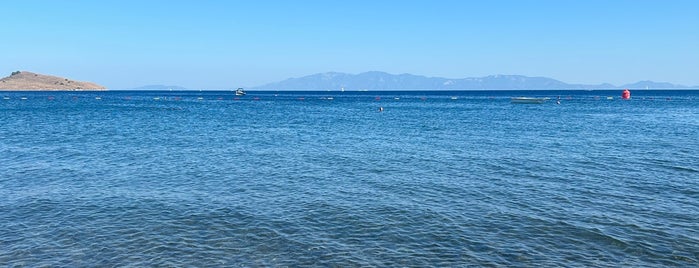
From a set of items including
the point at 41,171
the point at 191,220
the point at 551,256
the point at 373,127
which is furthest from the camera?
the point at 373,127

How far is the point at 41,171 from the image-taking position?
1334 inches

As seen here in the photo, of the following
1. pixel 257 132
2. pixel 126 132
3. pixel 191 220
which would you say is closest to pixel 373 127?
pixel 257 132

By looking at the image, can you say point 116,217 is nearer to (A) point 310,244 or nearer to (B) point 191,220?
(B) point 191,220

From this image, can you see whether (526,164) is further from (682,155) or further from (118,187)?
(118,187)

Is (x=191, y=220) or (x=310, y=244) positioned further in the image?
(x=191, y=220)

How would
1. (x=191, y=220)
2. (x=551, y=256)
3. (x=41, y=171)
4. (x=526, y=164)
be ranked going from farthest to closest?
Result: (x=526, y=164) < (x=41, y=171) < (x=191, y=220) < (x=551, y=256)

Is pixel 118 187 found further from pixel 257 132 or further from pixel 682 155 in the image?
pixel 682 155

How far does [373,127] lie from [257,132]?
1783 cm

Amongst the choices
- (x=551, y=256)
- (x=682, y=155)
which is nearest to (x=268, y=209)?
(x=551, y=256)

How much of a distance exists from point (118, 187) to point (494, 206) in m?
22.0

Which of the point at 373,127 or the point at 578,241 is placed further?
the point at 373,127

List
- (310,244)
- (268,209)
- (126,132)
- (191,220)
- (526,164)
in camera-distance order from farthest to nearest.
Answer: (126,132)
(526,164)
(268,209)
(191,220)
(310,244)

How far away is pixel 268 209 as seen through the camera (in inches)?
955

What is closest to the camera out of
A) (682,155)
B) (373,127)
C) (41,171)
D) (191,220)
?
(191,220)
